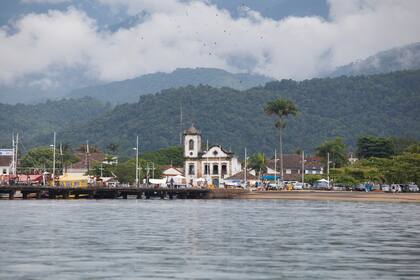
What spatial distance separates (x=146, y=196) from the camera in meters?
192

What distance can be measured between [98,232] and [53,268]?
24918 mm

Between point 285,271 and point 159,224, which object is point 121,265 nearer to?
point 285,271

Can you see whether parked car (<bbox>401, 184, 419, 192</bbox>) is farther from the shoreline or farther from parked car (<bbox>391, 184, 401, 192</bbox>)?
the shoreline

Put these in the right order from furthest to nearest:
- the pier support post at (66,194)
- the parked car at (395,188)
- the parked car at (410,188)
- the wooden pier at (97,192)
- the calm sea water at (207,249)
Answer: the parked car at (410,188) < the parked car at (395,188) < the pier support post at (66,194) < the wooden pier at (97,192) < the calm sea water at (207,249)

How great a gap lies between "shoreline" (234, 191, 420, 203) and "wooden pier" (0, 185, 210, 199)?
10.2 metres

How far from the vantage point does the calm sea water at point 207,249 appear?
159 feet

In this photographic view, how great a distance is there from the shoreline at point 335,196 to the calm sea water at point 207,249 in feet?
225

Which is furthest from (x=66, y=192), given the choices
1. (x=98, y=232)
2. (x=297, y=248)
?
(x=297, y=248)

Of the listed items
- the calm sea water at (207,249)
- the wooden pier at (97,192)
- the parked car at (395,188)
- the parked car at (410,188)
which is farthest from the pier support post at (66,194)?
the calm sea water at (207,249)

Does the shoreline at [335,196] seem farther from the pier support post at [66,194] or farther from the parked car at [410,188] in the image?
the pier support post at [66,194]

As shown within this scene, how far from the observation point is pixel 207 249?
198 ft

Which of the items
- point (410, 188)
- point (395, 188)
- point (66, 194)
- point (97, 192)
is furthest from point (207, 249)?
point (410, 188)

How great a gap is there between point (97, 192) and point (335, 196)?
4382cm

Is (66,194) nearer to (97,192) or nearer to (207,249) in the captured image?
(97,192)
